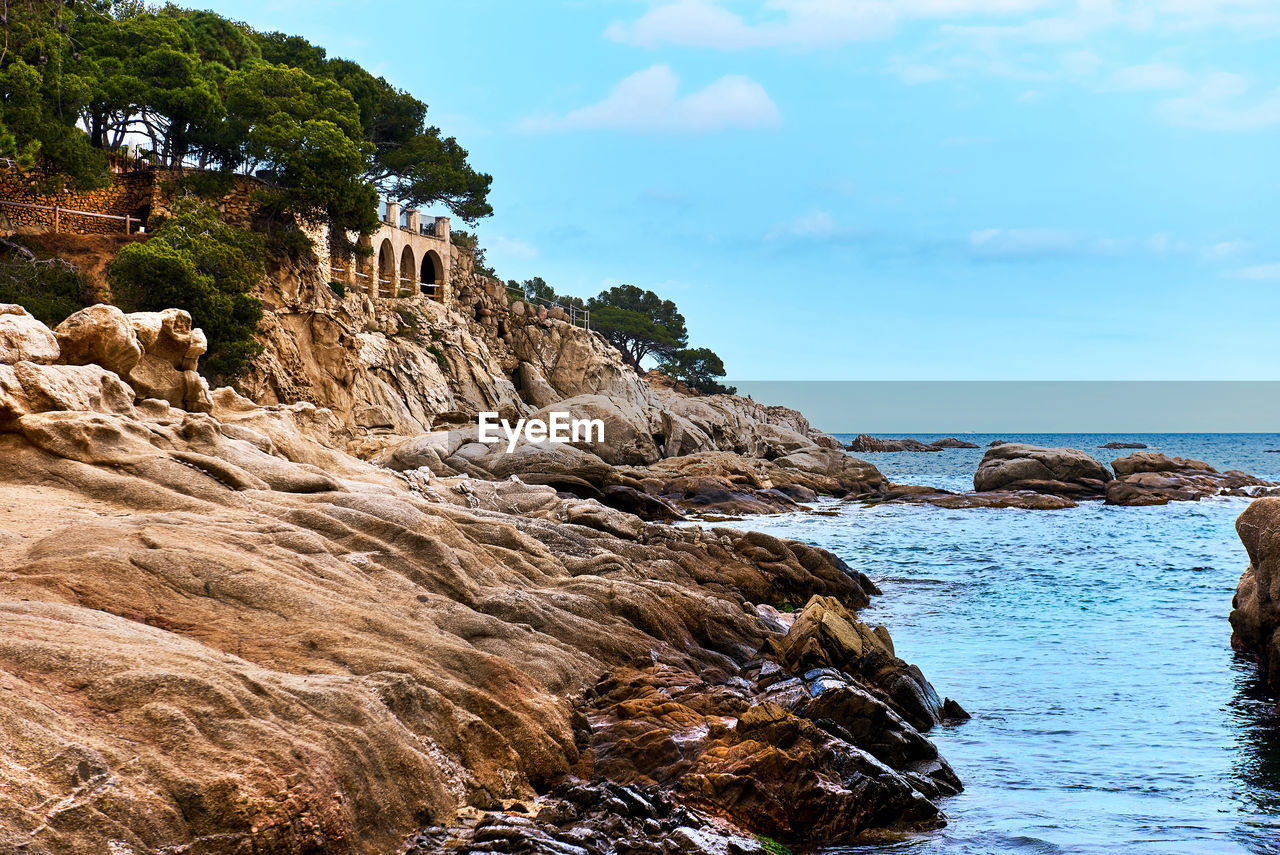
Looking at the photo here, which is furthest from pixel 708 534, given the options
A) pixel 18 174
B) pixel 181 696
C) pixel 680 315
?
pixel 680 315

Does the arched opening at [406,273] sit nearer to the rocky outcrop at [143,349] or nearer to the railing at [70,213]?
the railing at [70,213]

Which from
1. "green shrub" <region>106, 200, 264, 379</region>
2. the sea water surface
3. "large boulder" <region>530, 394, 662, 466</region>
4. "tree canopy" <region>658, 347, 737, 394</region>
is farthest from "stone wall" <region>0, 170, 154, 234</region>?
"tree canopy" <region>658, 347, 737, 394</region>

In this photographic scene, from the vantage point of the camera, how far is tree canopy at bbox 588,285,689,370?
347ft

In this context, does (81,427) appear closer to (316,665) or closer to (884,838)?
(316,665)

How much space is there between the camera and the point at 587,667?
12.0m

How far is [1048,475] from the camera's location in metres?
55.9

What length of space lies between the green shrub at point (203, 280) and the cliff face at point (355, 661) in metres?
17.0

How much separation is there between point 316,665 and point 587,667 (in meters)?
3.76

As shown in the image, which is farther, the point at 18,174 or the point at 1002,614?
the point at 18,174

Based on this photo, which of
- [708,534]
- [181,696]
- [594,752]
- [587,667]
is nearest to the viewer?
[181,696]

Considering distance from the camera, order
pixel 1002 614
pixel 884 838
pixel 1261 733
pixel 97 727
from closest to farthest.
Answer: pixel 97 727 → pixel 884 838 → pixel 1261 733 → pixel 1002 614

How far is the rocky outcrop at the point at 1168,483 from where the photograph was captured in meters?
50.3

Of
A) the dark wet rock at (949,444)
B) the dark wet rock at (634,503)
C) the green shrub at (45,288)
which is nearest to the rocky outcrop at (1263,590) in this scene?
the dark wet rock at (634,503)

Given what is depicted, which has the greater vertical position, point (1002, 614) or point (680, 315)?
point (680, 315)
